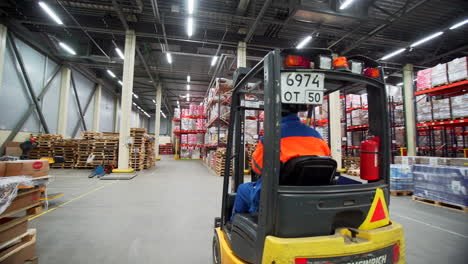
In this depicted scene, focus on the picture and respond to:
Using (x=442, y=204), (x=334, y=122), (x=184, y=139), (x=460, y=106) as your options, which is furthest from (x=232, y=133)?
(x=184, y=139)

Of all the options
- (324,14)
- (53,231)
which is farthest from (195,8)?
(53,231)

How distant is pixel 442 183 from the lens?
4.82 meters

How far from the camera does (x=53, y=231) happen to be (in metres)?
3.18

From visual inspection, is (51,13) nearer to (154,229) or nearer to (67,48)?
(67,48)

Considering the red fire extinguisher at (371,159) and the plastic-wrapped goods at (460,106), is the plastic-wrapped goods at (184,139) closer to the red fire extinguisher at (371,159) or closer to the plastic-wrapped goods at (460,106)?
the plastic-wrapped goods at (460,106)

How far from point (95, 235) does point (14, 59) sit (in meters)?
12.1

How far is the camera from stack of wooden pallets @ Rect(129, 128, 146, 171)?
10.1m

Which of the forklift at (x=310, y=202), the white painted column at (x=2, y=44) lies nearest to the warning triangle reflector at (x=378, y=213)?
the forklift at (x=310, y=202)

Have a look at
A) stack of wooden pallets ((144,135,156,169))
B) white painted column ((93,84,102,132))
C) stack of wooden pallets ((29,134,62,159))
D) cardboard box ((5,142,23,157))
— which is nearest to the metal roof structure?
white painted column ((93,84,102,132))

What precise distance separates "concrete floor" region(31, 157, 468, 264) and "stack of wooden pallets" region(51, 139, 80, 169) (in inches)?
276

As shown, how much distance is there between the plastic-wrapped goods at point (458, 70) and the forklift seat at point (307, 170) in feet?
27.6

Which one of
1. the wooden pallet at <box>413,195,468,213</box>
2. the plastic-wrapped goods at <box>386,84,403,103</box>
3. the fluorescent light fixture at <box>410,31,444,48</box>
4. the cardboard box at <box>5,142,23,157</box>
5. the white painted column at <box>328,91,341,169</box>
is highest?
the fluorescent light fixture at <box>410,31,444,48</box>

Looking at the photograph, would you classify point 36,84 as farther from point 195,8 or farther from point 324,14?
point 324,14

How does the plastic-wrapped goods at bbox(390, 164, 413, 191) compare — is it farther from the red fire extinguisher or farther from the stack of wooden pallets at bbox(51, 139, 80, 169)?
the stack of wooden pallets at bbox(51, 139, 80, 169)
